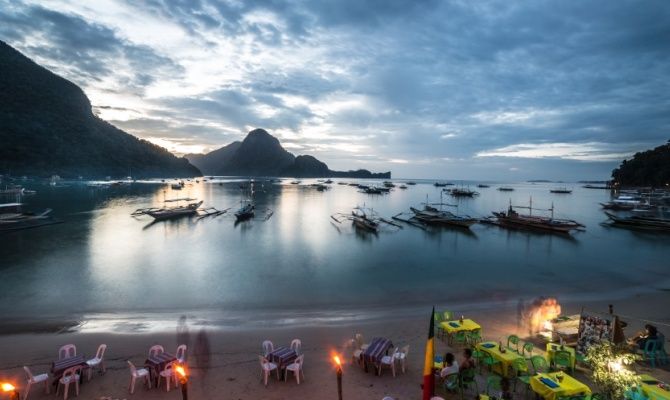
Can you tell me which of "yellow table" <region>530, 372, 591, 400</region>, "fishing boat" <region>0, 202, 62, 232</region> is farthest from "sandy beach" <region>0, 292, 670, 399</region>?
"fishing boat" <region>0, 202, 62, 232</region>

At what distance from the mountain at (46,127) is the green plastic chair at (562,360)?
170m

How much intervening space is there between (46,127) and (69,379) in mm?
174126

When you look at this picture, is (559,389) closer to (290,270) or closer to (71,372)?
Result: (71,372)

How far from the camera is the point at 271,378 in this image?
9875 millimetres

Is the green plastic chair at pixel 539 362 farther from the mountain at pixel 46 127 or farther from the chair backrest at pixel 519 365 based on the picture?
the mountain at pixel 46 127

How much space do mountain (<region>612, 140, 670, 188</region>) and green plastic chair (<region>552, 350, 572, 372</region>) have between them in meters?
153

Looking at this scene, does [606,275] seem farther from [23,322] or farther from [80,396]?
[23,322]

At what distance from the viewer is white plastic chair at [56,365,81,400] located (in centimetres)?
870

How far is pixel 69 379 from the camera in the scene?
8820 mm

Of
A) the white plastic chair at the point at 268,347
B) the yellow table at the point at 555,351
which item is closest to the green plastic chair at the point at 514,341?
the yellow table at the point at 555,351

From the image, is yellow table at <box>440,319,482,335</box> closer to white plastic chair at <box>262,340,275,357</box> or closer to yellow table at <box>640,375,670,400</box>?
yellow table at <box>640,375,670,400</box>

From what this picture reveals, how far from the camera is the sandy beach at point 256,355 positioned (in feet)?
30.2

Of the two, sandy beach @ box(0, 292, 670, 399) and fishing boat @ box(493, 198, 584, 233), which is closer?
sandy beach @ box(0, 292, 670, 399)

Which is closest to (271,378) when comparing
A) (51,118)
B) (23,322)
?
(23,322)
